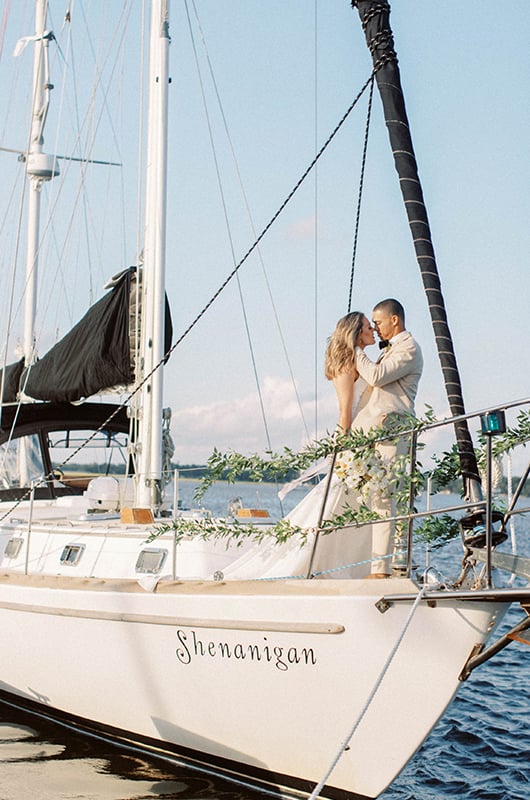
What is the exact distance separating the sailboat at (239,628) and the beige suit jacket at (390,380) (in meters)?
0.61

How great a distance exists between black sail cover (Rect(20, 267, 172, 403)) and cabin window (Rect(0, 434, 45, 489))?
3.05 feet

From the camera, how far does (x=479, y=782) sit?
816 cm

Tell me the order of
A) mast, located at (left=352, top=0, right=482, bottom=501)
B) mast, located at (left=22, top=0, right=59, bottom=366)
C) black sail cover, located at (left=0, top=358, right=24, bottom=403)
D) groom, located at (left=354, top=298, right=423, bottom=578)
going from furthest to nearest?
mast, located at (left=22, top=0, right=59, bottom=366) < black sail cover, located at (left=0, top=358, right=24, bottom=403) < groom, located at (left=354, top=298, right=423, bottom=578) < mast, located at (left=352, top=0, right=482, bottom=501)

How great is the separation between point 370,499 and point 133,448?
3915 mm

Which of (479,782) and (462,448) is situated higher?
(462,448)

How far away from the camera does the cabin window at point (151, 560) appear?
316 inches

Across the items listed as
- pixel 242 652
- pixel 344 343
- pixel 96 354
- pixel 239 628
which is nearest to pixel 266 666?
pixel 242 652

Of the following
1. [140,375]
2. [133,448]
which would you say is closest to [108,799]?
[133,448]

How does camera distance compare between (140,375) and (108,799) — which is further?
(140,375)

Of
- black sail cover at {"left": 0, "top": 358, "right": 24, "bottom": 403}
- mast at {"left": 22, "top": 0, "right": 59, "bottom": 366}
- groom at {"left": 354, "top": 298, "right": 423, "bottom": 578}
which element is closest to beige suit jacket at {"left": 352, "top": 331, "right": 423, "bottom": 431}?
groom at {"left": 354, "top": 298, "right": 423, "bottom": 578}

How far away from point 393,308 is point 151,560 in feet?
10.4

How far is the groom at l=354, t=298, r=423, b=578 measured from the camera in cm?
653

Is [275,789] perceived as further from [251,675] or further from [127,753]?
[127,753]

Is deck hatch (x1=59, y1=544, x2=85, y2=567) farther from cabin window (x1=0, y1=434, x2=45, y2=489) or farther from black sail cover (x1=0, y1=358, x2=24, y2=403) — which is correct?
black sail cover (x1=0, y1=358, x2=24, y2=403)
